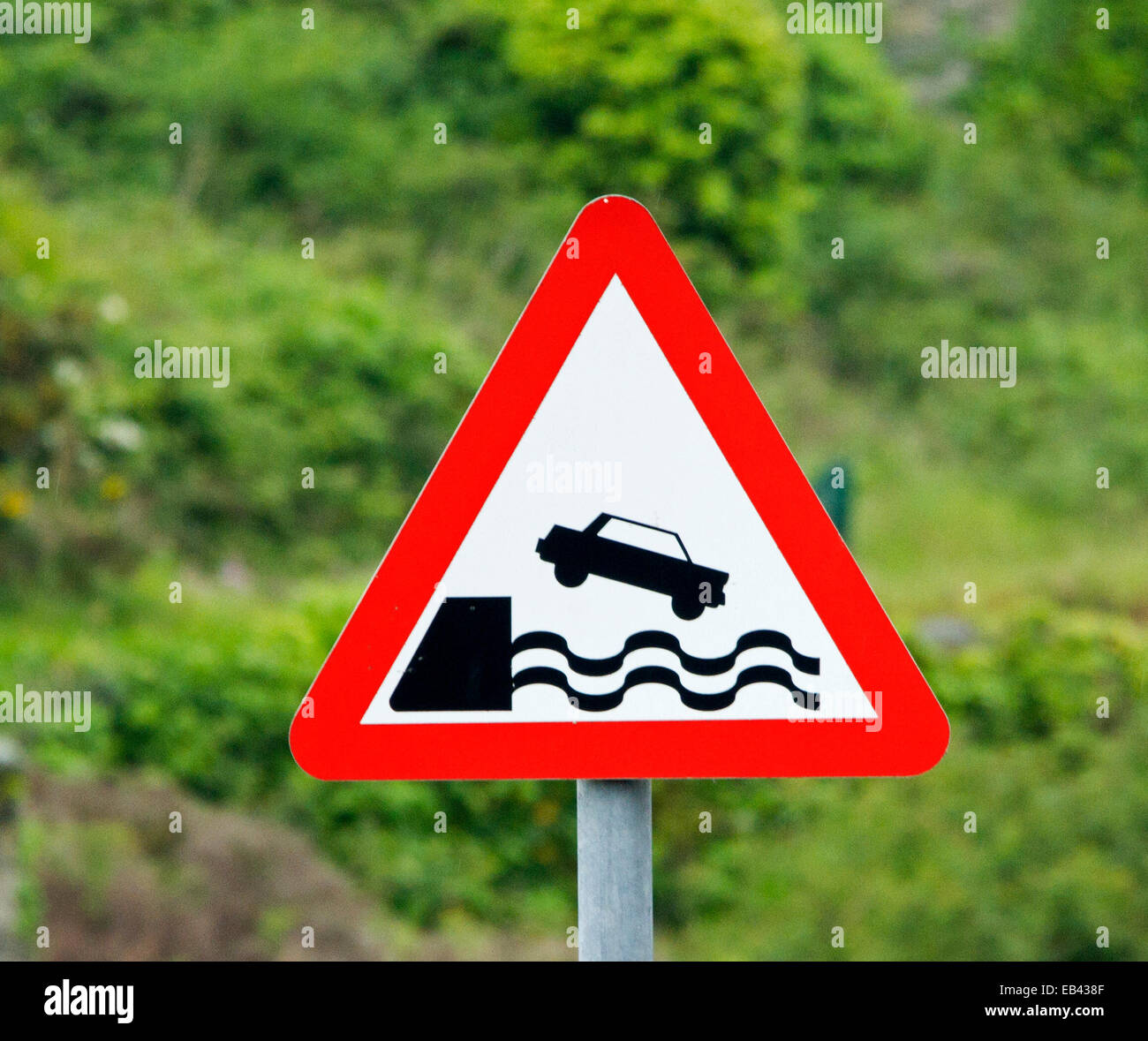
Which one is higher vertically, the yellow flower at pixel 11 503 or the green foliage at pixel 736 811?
the yellow flower at pixel 11 503

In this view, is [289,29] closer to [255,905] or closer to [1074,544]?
[1074,544]

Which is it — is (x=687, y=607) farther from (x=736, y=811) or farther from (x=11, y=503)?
(x=11, y=503)

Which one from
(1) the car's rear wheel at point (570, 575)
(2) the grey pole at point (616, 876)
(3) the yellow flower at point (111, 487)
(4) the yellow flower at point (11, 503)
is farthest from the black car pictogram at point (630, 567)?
(3) the yellow flower at point (111, 487)

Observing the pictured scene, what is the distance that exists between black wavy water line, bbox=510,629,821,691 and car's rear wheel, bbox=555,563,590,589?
0.07 m

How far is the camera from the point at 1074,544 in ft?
40.5

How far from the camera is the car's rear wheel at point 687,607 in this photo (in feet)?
5.48

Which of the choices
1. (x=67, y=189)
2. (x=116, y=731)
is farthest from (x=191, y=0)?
(x=116, y=731)

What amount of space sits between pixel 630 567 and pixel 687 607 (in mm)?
93

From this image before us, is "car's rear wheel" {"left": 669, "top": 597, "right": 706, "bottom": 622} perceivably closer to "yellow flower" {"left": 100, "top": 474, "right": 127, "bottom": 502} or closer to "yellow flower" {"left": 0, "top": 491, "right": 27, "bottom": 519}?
"yellow flower" {"left": 0, "top": 491, "right": 27, "bottom": 519}

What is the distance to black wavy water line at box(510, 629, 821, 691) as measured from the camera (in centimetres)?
167

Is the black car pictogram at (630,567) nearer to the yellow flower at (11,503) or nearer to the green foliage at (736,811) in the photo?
the green foliage at (736,811)

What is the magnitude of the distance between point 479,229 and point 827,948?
33.8 feet
